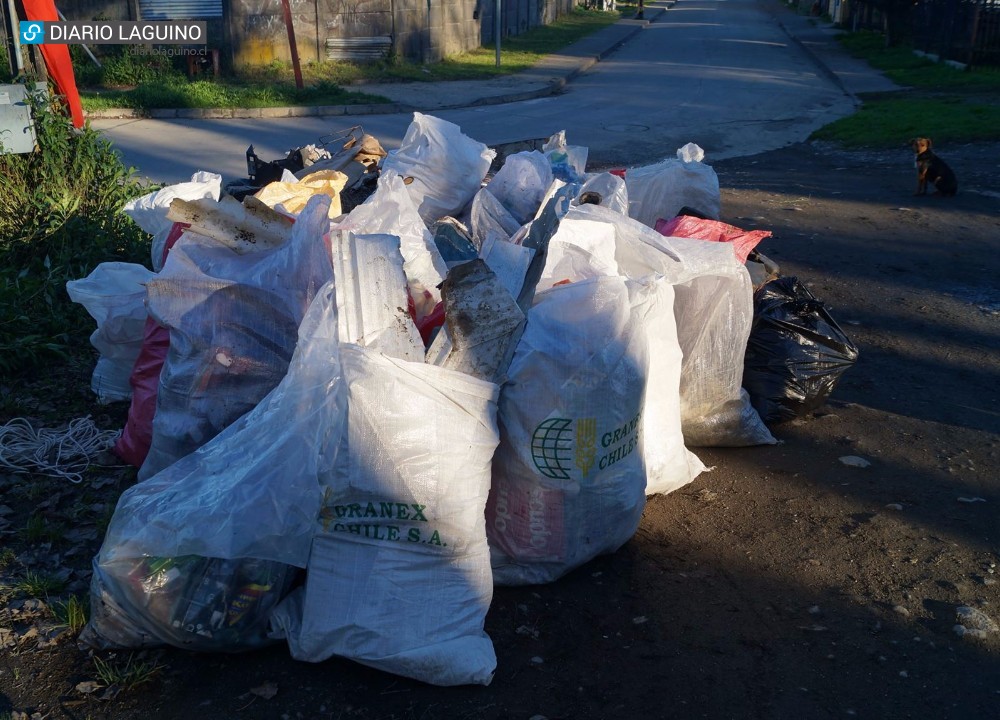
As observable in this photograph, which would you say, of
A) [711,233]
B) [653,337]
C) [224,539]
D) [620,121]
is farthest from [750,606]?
[620,121]

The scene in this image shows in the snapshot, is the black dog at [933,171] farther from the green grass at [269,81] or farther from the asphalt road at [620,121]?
the green grass at [269,81]

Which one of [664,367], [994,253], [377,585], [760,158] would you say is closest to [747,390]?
[664,367]

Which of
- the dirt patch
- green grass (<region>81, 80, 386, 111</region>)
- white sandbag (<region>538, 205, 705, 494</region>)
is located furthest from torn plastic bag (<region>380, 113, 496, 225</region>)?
green grass (<region>81, 80, 386, 111</region>)

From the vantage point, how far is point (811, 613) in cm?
253

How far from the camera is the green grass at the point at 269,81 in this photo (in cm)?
1215

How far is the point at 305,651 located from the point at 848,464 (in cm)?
208

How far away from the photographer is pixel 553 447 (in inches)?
100

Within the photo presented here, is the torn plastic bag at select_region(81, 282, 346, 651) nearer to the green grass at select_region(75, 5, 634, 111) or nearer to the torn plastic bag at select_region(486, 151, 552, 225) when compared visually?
the torn plastic bag at select_region(486, 151, 552, 225)

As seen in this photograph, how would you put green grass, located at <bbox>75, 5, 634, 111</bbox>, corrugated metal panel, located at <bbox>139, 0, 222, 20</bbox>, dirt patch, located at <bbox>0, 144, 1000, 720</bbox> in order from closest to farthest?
dirt patch, located at <bbox>0, 144, 1000, 720</bbox>, green grass, located at <bbox>75, 5, 634, 111</bbox>, corrugated metal panel, located at <bbox>139, 0, 222, 20</bbox>

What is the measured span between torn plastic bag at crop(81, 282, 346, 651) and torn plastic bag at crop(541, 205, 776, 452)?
1.25 meters

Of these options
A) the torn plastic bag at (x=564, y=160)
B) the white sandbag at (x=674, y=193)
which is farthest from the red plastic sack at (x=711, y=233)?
the torn plastic bag at (x=564, y=160)

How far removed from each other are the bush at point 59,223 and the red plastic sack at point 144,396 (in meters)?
1.13

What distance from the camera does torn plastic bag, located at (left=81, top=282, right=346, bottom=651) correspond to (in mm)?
2221

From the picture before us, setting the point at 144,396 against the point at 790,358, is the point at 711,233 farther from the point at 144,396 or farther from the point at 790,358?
the point at 144,396
